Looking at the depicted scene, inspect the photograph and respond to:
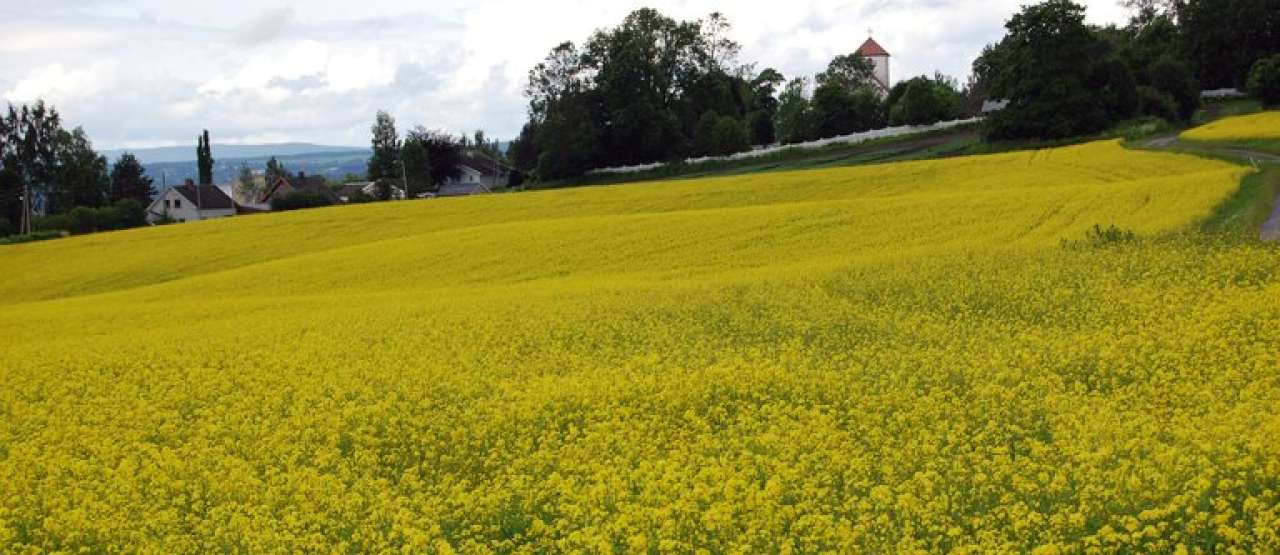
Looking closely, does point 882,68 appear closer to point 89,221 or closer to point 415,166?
point 415,166

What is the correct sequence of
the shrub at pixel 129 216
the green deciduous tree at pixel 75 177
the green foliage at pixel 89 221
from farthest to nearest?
1. the green deciduous tree at pixel 75 177
2. the shrub at pixel 129 216
3. the green foliage at pixel 89 221

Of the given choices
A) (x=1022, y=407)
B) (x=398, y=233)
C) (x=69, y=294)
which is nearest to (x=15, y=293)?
(x=69, y=294)

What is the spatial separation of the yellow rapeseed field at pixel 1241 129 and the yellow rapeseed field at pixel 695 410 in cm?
2142

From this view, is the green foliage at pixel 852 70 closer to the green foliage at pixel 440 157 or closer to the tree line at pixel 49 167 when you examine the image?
the green foliage at pixel 440 157

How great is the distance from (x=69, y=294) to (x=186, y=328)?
14738 millimetres

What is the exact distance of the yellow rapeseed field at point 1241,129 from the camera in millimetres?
46125

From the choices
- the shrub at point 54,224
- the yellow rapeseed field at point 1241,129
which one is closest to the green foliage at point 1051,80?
the yellow rapeseed field at point 1241,129

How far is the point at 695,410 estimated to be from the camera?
12758mm

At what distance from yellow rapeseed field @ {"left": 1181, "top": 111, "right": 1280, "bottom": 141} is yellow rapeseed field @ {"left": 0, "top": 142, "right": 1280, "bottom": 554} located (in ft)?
70.3

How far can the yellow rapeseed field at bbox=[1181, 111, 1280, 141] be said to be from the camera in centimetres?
4612

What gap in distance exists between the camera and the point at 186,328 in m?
22.4

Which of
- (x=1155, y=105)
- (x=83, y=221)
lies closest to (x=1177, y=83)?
(x=1155, y=105)

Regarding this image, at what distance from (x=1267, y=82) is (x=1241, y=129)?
16.7m

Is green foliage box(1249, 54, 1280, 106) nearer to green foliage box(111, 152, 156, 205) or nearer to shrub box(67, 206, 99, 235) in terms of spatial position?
shrub box(67, 206, 99, 235)
